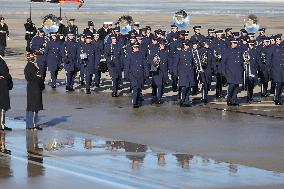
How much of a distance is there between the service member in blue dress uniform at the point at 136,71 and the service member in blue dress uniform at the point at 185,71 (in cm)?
102

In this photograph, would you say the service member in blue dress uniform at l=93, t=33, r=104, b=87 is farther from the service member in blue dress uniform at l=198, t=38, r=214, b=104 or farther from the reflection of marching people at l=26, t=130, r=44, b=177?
the reflection of marching people at l=26, t=130, r=44, b=177

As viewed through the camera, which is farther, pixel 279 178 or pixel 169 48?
pixel 169 48

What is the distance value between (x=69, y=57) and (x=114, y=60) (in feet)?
6.95

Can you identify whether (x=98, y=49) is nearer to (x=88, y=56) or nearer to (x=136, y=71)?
(x=88, y=56)

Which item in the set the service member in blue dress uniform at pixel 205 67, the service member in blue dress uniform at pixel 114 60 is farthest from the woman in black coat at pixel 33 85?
the service member in blue dress uniform at pixel 114 60

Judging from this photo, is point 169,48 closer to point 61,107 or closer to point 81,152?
point 61,107

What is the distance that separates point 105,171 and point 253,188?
3016 mm

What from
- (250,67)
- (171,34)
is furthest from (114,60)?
(250,67)

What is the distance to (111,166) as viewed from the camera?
2069cm

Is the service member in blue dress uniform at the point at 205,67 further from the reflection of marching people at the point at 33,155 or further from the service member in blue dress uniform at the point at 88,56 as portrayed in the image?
the reflection of marching people at the point at 33,155

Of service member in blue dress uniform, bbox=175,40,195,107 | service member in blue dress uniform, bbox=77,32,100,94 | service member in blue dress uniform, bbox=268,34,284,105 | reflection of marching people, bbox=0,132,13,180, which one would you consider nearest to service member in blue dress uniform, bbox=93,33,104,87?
service member in blue dress uniform, bbox=77,32,100,94

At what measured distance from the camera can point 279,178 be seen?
19.4m

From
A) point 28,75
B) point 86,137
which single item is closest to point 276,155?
point 86,137

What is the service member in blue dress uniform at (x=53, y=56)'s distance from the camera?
36.5m
